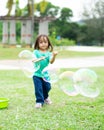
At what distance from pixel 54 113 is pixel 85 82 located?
0.63 metres

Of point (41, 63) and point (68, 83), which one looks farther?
point (68, 83)

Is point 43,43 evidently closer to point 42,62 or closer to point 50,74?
point 42,62

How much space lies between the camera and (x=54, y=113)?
16.7 feet

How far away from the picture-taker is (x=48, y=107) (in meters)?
5.52

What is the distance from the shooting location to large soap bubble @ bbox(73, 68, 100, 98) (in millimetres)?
5340

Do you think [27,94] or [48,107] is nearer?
[48,107]

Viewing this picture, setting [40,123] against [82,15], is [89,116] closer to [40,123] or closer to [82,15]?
[40,123]

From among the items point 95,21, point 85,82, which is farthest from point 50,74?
point 95,21

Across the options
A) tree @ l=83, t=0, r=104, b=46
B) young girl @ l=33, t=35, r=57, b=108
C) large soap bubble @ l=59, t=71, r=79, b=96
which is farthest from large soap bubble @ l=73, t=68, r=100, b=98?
tree @ l=83, t=0, r=104, b=46

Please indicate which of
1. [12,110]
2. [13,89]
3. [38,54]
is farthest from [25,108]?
[13,89]

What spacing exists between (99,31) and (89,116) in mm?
50213

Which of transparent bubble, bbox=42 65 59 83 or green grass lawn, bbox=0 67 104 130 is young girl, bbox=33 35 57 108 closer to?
transparent bubble, bbox=42 65 59 83

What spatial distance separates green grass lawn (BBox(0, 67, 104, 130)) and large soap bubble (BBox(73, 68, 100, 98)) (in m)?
0.24

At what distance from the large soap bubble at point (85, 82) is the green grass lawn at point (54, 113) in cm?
24
